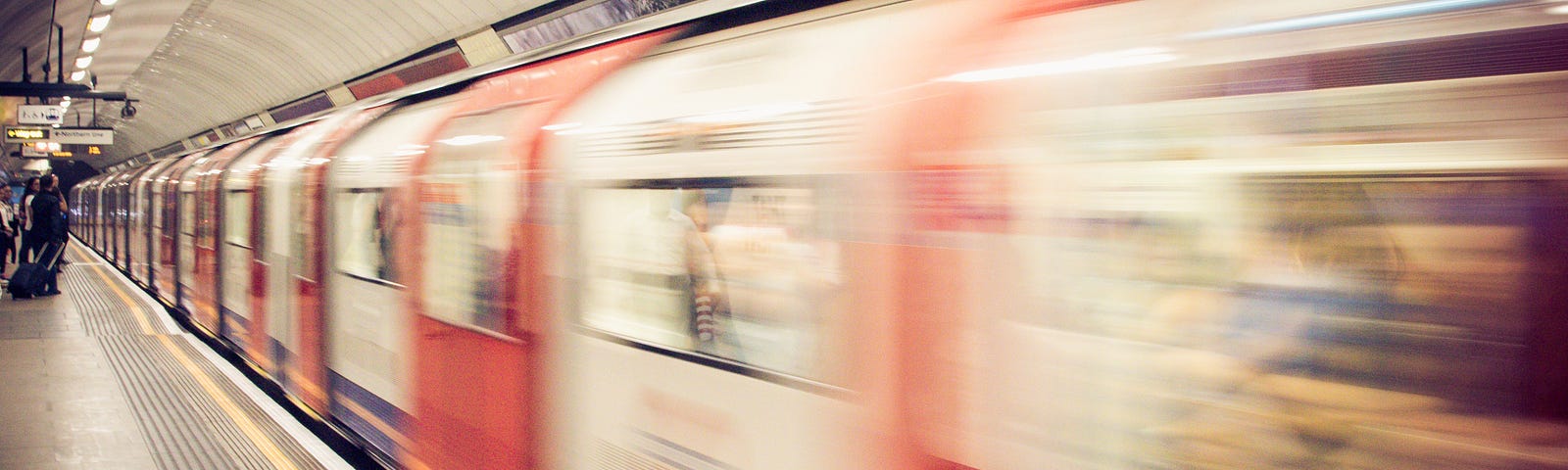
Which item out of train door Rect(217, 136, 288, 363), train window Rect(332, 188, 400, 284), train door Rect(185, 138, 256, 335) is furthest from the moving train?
train door Rect(185, 138, 256, 335)

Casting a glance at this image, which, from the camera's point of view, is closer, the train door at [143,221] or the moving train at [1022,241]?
the moving train at [1022,241]

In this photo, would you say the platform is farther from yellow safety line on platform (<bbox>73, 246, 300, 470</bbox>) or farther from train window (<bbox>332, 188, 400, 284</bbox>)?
train window (<bbox>332, 188, 400, 284</bbox>)

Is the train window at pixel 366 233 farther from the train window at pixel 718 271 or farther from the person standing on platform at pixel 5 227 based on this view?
the person standing on platform at pixel 5 227

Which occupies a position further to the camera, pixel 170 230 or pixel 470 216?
pixel 170 230

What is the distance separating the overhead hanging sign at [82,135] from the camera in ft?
69.5

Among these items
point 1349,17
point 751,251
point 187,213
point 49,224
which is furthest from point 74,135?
point 1349,17

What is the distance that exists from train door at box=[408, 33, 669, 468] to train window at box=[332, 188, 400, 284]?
0.37 m

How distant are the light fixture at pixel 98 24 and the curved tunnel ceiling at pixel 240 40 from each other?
0.11m

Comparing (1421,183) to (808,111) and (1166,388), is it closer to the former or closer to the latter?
(1166,388)

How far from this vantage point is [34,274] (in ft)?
43.8

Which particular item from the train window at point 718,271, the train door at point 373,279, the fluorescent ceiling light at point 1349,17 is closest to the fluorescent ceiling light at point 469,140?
the train door at point 373,279

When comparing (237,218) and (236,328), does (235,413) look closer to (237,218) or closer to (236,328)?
(236,328)

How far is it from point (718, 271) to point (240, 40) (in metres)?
16.1

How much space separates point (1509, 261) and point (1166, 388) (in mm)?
548
